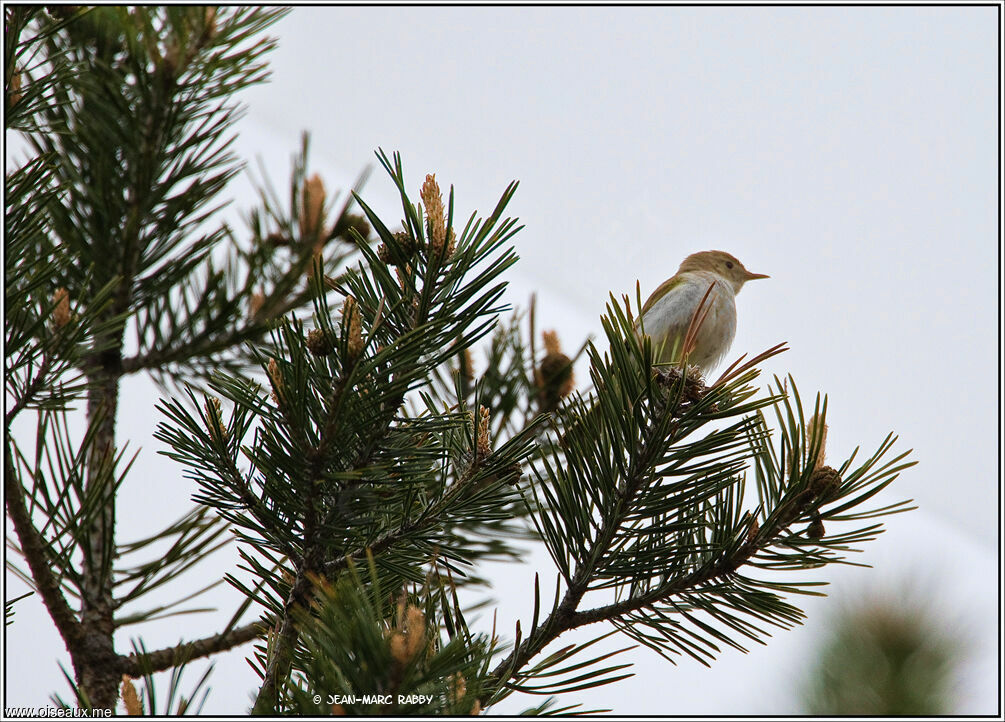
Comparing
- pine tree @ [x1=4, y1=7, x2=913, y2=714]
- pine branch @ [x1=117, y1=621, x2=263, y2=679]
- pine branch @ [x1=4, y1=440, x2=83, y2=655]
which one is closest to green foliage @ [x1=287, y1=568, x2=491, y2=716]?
pine tree @ [x1=4, y1=7, x2=913, y2=714]

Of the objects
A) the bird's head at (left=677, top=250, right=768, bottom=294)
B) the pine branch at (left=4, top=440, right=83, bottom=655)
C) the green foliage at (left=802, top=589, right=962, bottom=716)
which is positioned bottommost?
the green foliage at (left=802, top=589, right=962, bottom=716)

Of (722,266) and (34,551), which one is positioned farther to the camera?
(722,266)

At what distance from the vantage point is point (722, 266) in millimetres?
2551

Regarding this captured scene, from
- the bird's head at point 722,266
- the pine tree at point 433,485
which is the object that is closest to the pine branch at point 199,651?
the pine tree at point 433,485

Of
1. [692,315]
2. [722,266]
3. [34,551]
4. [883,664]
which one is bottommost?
[883,664]

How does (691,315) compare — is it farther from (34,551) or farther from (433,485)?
(34,551)

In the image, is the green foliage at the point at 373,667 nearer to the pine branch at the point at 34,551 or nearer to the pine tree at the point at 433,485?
the pine tree at the point at 433,485

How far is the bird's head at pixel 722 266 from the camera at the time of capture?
8.07 feet

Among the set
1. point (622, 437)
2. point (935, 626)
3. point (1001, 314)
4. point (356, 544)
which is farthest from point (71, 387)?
point (1001, 314)

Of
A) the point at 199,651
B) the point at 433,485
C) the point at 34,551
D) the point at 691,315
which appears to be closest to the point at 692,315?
the point at 691,315

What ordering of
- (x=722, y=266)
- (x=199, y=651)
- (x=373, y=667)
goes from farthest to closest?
(x=722, y=266)
(x=199, y=651)
(x=373, y=667)

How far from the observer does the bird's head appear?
2.46 metres

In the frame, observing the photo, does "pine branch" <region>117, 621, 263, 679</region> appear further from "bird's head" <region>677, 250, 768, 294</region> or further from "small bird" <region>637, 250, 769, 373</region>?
"bird's head" <region>677, 250, 768, 294</region>

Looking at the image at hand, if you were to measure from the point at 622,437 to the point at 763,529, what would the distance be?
21 centimetres
